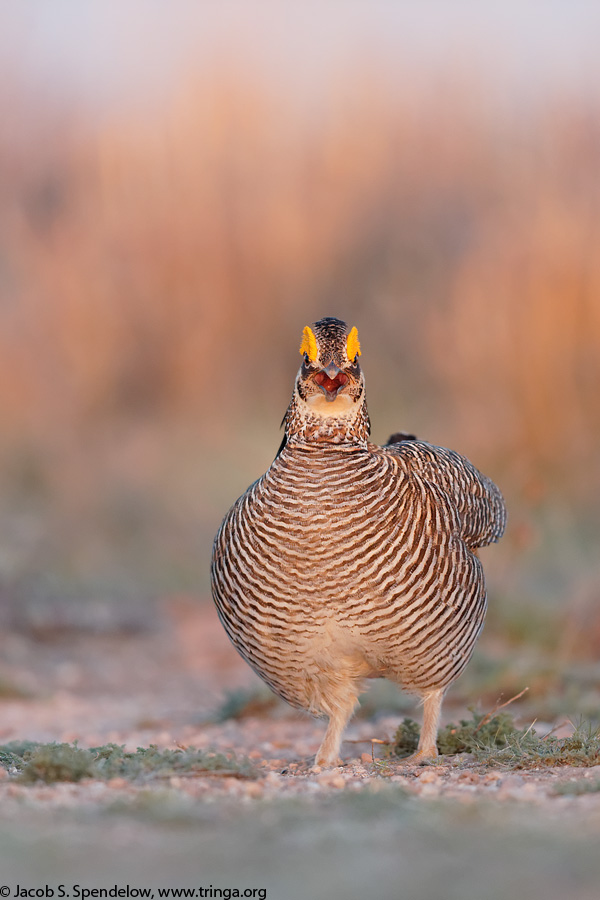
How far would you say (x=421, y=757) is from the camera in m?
5.02

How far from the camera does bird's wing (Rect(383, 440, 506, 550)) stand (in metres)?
5.15

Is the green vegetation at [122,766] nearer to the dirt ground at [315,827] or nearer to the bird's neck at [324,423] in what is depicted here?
the dirt ground at [315,827]

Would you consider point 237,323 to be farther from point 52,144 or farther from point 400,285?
point 52,144

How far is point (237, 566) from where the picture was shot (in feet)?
15.3

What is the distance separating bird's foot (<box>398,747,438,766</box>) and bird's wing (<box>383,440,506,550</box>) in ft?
2.95

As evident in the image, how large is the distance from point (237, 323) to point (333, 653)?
967cm

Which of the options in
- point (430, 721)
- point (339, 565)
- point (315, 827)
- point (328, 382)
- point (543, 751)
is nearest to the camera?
point (315, 827)

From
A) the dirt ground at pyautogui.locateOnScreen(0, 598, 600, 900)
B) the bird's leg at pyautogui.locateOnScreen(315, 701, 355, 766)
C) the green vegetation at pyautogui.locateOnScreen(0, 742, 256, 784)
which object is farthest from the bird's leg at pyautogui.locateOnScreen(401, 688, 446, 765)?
the green vegetation at pyautogui.locateOnScreen(0, 742, 256, 784)

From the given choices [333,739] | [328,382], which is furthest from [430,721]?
[328,382]

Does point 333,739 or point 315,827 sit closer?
point 315,827

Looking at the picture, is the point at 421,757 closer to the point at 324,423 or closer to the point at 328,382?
the point at 324,423

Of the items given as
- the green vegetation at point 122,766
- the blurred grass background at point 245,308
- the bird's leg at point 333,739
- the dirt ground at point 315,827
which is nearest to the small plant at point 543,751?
the dirt ground at point 315,827

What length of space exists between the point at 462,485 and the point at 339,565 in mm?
1122

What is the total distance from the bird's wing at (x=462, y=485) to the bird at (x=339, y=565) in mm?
102
